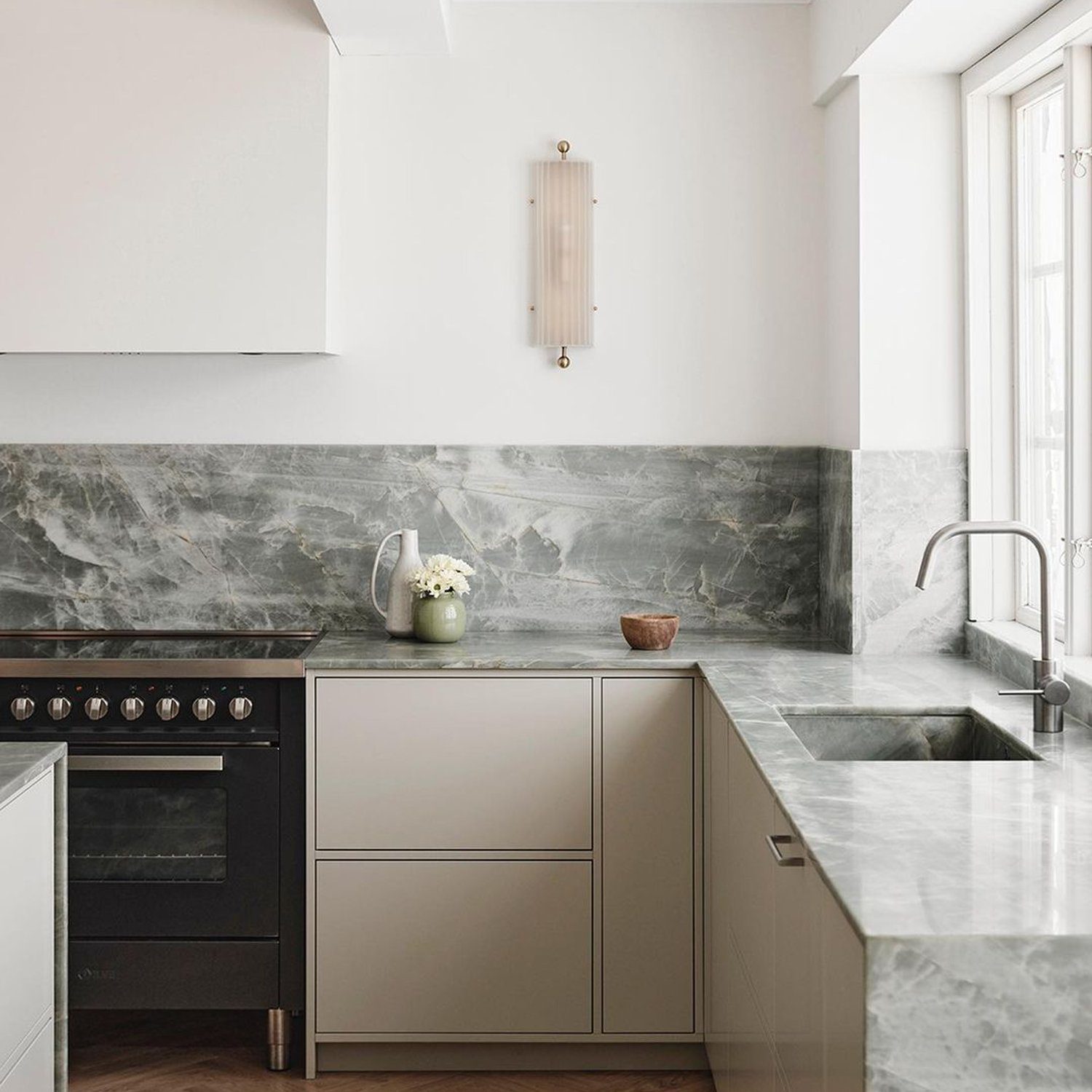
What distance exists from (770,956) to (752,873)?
0.22 m

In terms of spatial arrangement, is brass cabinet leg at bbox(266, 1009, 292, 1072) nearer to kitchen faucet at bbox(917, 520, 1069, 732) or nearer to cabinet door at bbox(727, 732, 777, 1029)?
cabinet door at bbox(727, 732, 777, 1029)

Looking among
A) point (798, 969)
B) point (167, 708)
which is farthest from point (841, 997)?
point (167, 708)

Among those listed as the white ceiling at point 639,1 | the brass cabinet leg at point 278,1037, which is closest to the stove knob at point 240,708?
the brass cabinet leg at point 278,1037

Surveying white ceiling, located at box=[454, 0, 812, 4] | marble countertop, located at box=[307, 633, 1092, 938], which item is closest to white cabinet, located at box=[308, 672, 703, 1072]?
marble countertop, located at box=[307, 633, 1092, 938]

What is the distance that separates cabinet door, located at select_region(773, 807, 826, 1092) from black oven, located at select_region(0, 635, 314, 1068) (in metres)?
1.37

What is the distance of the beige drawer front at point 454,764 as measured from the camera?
307 cm

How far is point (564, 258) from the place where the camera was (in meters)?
3.55

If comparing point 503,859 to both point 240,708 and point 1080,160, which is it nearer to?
point 240,708

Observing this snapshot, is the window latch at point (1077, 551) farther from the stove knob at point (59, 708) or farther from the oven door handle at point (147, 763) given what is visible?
the stove knob at point (59, 708)

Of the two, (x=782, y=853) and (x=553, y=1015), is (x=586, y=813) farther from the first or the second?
(x=782, y=853)

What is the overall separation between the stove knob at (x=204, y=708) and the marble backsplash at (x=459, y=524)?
0.57 metres

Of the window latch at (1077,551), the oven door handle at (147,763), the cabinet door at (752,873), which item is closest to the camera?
the cabinet door at (752,873)

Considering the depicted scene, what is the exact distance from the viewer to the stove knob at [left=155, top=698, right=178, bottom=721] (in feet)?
9.94

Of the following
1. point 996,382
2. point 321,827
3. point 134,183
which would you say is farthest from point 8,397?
point 996,382
